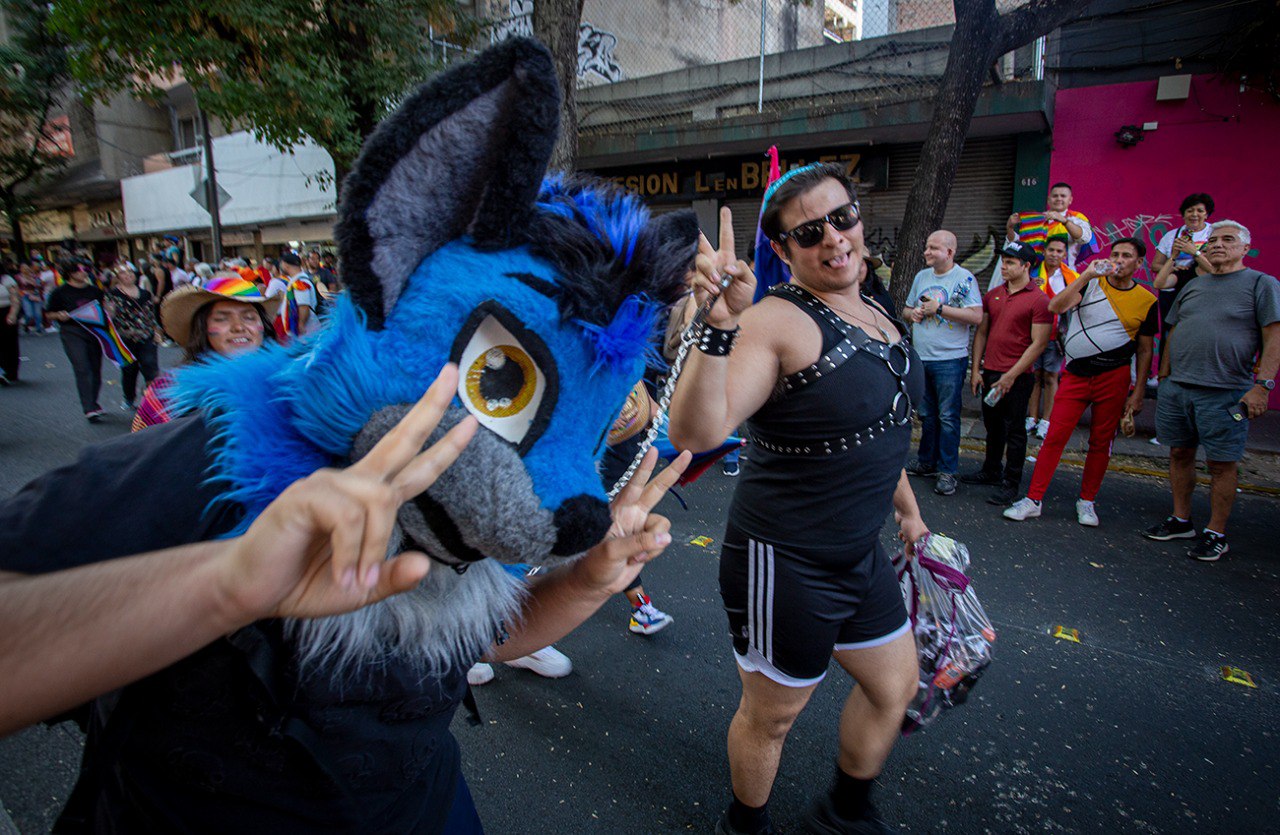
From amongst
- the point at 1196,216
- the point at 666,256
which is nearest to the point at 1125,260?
the point at 1196,216

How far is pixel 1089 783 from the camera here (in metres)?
2.62

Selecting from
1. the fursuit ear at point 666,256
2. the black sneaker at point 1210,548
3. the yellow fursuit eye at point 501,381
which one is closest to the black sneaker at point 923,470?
the black sneaker at point 1210,548

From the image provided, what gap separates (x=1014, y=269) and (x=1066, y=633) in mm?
3241

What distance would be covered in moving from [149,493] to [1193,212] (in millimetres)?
8436

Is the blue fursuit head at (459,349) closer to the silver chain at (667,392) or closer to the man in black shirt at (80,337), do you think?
the silver chain at (667,392)

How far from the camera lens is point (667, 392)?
1.39 metres

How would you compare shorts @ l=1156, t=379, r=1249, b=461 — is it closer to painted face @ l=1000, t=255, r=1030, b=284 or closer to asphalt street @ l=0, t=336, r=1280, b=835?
asphalt street @ l=0, t=336, r=1280, b=835

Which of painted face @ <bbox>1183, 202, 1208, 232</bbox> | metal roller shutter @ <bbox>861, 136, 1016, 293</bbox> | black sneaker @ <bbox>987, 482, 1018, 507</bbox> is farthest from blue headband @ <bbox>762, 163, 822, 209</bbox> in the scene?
metal roller shutter @ <bbox>861, 136, 1016, 293</bbox>

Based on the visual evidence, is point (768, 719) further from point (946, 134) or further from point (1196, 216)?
point (1196, 216)

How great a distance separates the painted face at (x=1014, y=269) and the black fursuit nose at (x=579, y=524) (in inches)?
229

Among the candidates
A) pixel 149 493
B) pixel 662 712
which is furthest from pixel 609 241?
pixel 662 712

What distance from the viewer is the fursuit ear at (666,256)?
3.44 feet

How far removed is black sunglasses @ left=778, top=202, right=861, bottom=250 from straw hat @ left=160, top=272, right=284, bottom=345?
8.47 ft

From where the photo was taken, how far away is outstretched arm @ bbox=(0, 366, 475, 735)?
0.61 m
